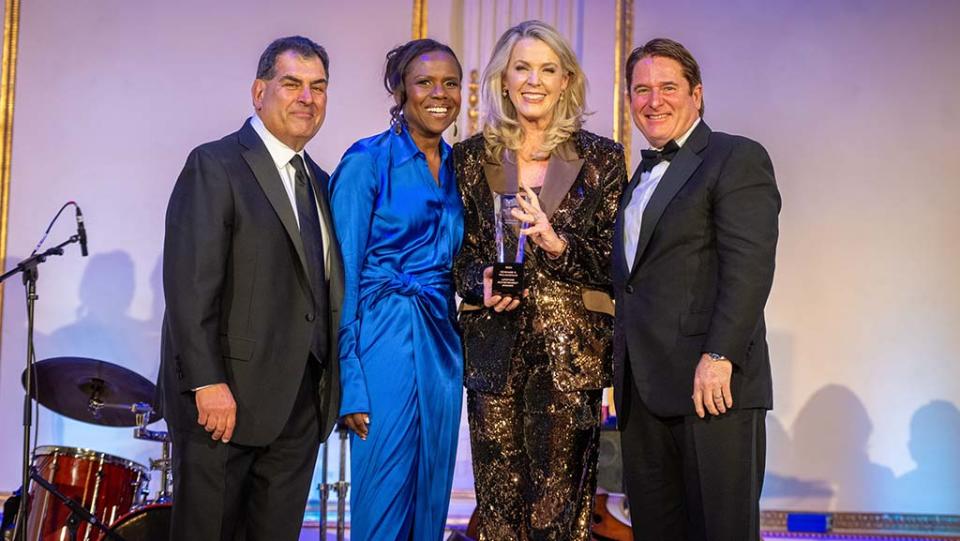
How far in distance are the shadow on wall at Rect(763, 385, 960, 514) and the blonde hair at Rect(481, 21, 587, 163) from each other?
317cm

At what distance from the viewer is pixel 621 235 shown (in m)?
3.09

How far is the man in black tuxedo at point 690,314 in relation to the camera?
9.00ft

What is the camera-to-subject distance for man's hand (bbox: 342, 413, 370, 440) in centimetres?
310

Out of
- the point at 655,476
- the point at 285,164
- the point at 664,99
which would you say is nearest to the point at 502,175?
the point at 664,99

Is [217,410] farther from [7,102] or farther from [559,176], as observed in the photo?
[7,102]

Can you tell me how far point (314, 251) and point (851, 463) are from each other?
3.93 meters

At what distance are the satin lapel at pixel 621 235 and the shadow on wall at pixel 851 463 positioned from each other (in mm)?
3108

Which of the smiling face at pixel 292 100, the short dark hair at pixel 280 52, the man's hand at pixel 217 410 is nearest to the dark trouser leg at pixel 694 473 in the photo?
the man's hand at pixel 217 410

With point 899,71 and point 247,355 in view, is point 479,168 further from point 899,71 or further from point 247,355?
point 899,71

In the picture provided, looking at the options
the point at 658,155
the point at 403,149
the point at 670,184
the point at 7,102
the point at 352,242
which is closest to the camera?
the point at 670,184

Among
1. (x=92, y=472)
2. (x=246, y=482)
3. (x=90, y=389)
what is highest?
(x=90, y=389)

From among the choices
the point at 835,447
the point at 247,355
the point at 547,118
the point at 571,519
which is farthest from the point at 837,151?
the point at 247,355

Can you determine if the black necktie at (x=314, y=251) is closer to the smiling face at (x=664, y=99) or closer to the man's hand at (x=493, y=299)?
the man's hand at (x=493, y=299)

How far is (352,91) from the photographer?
5.86m
